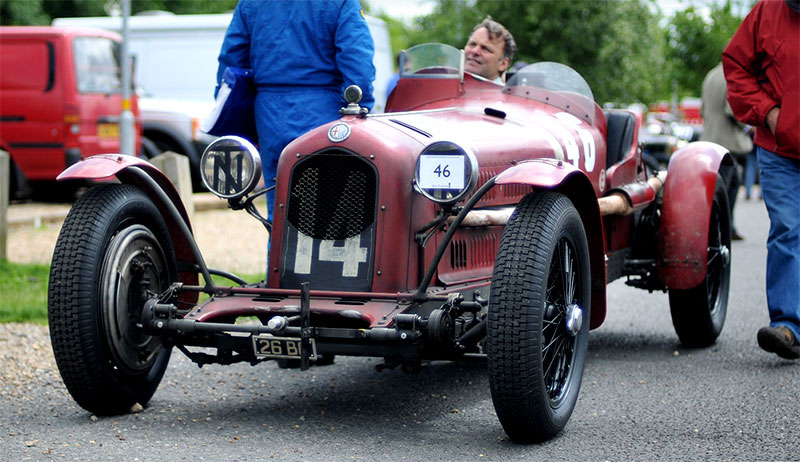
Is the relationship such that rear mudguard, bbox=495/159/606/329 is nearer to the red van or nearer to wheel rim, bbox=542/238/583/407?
wheel rim, bbox=542/238/583/407

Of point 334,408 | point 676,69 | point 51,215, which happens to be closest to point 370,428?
point 334,408

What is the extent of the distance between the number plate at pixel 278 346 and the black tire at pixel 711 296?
2.56m

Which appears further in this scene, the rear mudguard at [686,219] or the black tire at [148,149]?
the black tire at [148,149]

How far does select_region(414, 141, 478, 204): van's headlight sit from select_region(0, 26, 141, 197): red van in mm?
10166

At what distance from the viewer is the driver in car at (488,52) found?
5812 mm

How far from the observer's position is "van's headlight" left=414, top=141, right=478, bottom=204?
3.82 m

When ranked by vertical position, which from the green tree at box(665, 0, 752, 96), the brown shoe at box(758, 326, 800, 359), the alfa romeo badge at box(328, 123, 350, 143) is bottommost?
the green tree at box(665, 0, 752, 96)

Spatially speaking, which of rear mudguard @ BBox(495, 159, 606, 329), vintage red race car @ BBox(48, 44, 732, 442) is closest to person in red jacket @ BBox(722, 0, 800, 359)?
rear mudguard @ BBox(495, 159, 606, 329)

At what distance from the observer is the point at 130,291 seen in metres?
4.15

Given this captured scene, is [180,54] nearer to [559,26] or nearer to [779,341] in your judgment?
[559,26]

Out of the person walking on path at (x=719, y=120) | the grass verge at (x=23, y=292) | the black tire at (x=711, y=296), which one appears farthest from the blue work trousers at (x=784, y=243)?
the person walking on path at (x=719, y=120)

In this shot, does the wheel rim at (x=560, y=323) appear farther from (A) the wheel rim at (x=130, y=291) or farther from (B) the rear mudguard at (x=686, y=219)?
(A) the wheel rim at (x=130, y=291)

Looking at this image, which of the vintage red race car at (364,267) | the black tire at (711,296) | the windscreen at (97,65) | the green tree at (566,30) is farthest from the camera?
the green tree at (566,30)

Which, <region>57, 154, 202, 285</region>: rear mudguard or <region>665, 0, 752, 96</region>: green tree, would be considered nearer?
<region>57, 154, 202, 285</region>: rear mudguard
